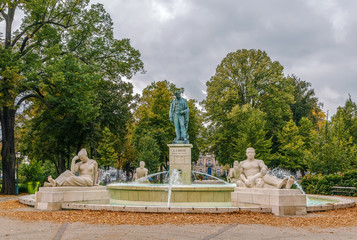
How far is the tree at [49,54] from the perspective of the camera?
20.9 metres

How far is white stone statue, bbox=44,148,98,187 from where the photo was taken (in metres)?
11.3

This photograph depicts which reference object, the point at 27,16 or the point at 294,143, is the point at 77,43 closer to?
the point at 27,16

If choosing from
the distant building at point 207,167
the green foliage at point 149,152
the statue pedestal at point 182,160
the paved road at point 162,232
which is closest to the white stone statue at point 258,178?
the paved road at point 162,232

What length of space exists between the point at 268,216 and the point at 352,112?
31722 millimetres

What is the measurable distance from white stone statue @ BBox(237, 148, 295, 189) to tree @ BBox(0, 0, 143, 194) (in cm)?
1393

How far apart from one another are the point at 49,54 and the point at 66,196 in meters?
13.7

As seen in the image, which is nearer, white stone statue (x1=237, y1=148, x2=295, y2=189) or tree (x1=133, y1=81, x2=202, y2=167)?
white stone statue (x1=237, y1=148, x2=295, y2=189)

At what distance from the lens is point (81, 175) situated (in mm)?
11969

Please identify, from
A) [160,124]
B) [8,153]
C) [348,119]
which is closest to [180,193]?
[8,153]

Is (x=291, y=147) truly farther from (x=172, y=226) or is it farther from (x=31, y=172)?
(x=172, y=226)

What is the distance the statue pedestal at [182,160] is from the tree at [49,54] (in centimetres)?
832

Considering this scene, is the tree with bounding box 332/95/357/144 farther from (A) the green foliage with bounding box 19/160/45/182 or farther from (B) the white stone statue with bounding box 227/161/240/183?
(A) the green foliage with bounding box 19/160/45/182

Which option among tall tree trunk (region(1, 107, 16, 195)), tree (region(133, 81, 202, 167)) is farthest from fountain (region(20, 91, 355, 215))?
tree (region(133, 81, 202, 167))

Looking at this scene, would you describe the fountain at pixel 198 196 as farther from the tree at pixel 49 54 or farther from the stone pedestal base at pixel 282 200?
the tree at pixel 49 54
